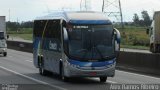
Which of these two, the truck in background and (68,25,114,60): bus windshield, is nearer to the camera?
(68,25,114,60): bus windshield

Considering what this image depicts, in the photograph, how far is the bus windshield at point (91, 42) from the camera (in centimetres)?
1973

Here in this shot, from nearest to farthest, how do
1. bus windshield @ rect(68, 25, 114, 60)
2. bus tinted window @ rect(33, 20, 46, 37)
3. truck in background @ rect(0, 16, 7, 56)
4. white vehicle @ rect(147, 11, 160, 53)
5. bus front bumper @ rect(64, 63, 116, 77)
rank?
A: bus front bumper @ rect(64, 63, 116, 77) < bus windshield @ rect(68, 25, 114, 60) < bus tinted window @ rect(33, 20, 46, 37) < white vehicle @ rect(147, 11, 160, 53) < truck in background @ rect(0, 16, 7, 56)

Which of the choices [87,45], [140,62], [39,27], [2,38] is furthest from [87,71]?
[2,38]

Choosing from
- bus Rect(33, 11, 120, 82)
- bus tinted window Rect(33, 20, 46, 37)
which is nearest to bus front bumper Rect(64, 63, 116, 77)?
bus Rect(33, 11, 120, 82)

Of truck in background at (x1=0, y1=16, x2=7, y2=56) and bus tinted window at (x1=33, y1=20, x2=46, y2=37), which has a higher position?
bus tinted window at (x1=33, y1=20, x2=46, y2=37)

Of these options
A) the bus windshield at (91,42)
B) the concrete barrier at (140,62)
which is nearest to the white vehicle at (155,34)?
the concrete barrier at (140,62)

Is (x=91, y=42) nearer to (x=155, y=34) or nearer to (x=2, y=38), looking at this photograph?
(x=155, y=34)

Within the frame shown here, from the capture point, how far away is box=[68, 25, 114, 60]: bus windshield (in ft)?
64.7

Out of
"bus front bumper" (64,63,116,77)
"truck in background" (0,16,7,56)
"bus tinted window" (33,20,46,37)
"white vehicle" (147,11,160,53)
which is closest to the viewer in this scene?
"bus front bumper" (64,63,116,77)

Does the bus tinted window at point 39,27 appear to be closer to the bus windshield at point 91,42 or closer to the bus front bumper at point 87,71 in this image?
the bus windshield at point 91,42

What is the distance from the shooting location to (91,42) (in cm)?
1984

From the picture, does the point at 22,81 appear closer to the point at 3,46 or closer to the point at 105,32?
the point at 105,32

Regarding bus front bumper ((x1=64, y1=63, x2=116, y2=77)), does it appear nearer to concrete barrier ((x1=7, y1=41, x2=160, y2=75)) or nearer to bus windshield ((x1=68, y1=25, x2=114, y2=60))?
bus windshield ((x1=68, y1=25, x2=114, y2=60))

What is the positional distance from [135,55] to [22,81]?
27.4 ft
